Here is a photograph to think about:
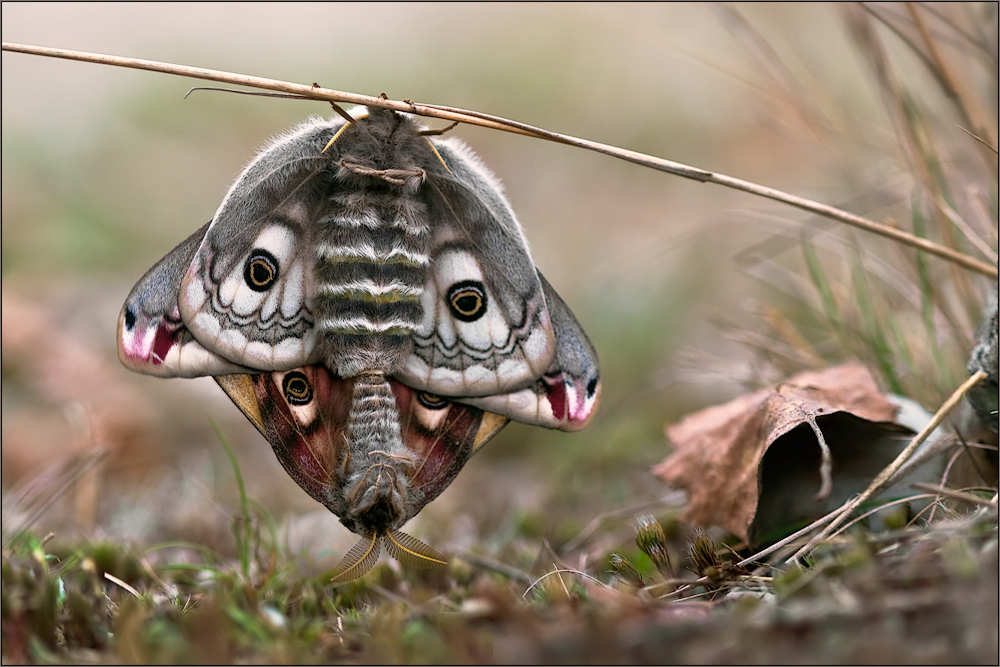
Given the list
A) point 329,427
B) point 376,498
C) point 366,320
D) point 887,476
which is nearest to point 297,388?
point 329,427

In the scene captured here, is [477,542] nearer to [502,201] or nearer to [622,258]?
[502,201]

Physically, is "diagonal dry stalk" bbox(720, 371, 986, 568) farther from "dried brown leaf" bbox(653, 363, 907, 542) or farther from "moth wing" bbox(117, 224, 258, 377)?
"moth wing" bbox(117, 224, 258, 377)

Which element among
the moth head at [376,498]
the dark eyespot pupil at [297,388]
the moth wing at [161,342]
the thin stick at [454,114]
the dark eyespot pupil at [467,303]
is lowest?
the moth head at [376,498]

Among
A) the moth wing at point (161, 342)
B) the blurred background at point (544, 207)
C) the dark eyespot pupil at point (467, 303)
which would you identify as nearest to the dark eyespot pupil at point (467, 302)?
the dark eyespot pupil at point (467, 303)

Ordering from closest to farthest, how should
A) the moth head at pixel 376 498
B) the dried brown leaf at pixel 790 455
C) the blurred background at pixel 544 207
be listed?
1. the moth head at pixel 376 498
2. the dried brown leaf at pixel 790 455
3. the blurred background at pixel 544 207

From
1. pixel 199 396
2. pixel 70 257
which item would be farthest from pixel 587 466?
pixel 70 257

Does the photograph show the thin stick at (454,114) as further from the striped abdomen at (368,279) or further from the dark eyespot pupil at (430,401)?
the dark eyespot pupil at (430,401)
